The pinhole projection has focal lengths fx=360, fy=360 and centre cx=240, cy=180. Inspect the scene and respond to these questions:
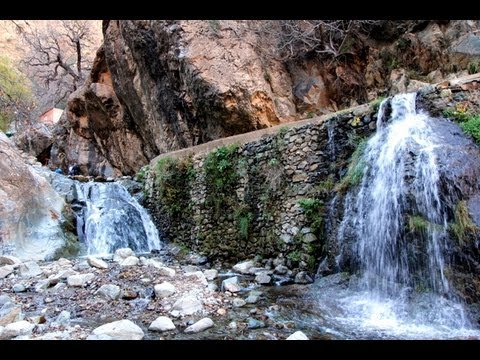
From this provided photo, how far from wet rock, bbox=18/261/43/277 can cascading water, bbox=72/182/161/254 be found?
205 centimetres

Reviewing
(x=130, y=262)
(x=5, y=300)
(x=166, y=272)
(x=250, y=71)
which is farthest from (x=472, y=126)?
(x=5, y=300)

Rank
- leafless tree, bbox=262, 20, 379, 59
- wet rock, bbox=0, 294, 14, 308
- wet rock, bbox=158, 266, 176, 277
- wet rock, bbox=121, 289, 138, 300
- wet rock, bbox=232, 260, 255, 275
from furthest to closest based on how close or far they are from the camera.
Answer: leafless tree, bbox=262, 20, 379, 59 < wet rock, bbox=232, 260, 255, 275 < wet rock, bbox=158, 266, 176, 277 < wet rock, bbox=121, 289, 138, 300 < wet rock, bbox=0, 294, 14, 308

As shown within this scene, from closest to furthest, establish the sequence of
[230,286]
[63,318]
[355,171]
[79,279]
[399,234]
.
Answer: [63,318] < [399,234] < [79,279] < [230,286] < [355,171]

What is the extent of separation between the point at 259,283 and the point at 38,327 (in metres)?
3.20

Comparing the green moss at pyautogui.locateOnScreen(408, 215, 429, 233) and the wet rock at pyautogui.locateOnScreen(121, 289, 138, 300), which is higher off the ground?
the green moss at pyautogui.locateOnScreen(408, 215, 429, 233)

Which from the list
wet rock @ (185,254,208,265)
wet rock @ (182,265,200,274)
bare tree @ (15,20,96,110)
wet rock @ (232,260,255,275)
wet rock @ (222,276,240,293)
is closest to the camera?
wet rock @ (222,276,240,293)

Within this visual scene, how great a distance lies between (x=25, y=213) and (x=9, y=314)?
4.55 metres

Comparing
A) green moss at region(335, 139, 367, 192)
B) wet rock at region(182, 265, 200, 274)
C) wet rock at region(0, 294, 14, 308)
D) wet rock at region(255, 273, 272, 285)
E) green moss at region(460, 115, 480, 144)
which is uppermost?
green moss at region(460, 115, 480, 144)

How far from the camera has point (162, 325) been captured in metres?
3.96

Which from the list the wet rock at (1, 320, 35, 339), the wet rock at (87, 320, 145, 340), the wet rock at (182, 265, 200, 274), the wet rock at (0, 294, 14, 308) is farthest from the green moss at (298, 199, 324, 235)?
the wet rock at (0, 294, 14, 308)

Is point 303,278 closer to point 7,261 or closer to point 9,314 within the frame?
point 9,314

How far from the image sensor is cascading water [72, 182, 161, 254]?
29.3ft

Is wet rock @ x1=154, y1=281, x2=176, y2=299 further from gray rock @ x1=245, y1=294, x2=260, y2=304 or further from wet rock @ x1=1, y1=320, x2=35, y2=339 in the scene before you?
wet rock @ x1=1, y1=320, x2=35, y2=339
